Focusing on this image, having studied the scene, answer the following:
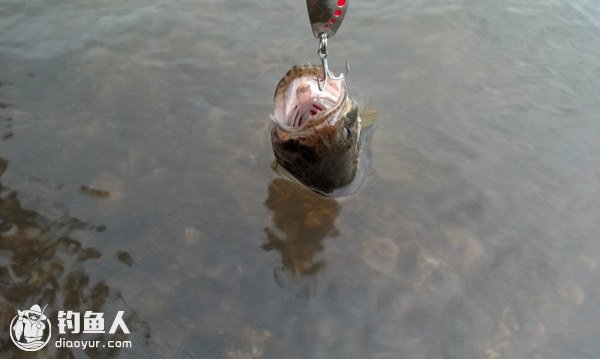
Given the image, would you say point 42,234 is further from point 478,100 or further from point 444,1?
point 444,1

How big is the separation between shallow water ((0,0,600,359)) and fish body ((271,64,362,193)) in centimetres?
53

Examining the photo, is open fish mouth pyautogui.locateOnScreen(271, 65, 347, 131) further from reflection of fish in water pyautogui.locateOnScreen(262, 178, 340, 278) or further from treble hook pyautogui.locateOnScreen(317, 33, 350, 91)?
reflection of fish in water pyautogui.locateOnScreen(262, 178, 340, 278)

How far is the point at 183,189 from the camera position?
465cm

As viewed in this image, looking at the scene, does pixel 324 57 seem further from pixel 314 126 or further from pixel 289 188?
pixel 289 188

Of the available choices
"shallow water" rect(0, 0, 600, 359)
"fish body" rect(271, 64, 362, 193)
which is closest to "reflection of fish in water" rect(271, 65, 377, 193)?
"fish body" rect(271, 64, 362, 193)

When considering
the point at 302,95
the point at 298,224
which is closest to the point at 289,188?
the point at 298,224

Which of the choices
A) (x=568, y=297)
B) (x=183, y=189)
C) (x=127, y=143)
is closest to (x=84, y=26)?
(x=127, y=143)

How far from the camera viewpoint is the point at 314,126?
3754mm

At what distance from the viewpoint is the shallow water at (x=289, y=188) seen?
3855mm

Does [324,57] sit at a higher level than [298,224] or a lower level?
higher

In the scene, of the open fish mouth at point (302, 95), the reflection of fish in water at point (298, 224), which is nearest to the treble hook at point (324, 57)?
the open fish mouth at point (302, 95)

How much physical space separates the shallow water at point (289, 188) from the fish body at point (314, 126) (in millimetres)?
533

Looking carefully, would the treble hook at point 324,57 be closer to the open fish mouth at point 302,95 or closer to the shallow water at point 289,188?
the open fish mouth at point 302,95

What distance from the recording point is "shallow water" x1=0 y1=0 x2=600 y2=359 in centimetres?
386
